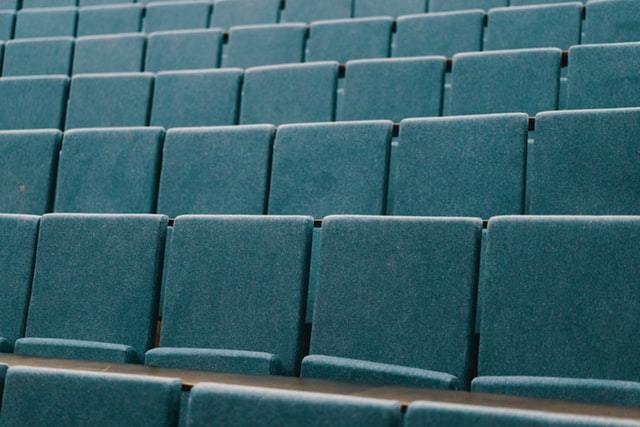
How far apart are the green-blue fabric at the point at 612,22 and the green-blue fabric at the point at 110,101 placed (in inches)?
10.6

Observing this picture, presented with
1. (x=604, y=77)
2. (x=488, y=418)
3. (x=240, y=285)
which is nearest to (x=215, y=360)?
(x=240, y=285)

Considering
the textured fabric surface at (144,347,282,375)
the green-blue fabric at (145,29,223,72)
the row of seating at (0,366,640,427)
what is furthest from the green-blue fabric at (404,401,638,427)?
the green-blue fabric at (145,29,223,72)

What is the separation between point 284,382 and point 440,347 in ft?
0.19

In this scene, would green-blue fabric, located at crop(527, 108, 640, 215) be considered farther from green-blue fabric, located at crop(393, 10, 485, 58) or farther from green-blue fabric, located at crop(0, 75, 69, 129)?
green-blue fabric, located at crop(0, 75, 69, 129)

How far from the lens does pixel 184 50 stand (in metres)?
0.57

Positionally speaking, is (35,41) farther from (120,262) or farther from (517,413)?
(517,413)

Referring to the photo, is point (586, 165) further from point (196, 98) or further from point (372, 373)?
point (196, 98)

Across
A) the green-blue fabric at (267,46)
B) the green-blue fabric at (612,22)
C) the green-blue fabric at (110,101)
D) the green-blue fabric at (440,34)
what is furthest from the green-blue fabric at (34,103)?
the green-blue fabric at (612,22)

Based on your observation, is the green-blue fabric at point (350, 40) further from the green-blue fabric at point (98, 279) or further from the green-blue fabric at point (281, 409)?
the green-blue fabric at point (281, 409)

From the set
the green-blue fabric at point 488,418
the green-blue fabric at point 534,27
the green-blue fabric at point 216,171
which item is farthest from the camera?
the green-blue fabric at point 534,27

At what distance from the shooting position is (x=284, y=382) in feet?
0.76

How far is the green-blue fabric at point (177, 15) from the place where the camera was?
655mm

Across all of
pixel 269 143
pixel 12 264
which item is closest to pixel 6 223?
pixel 12 264

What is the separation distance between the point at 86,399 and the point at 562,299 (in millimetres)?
148
